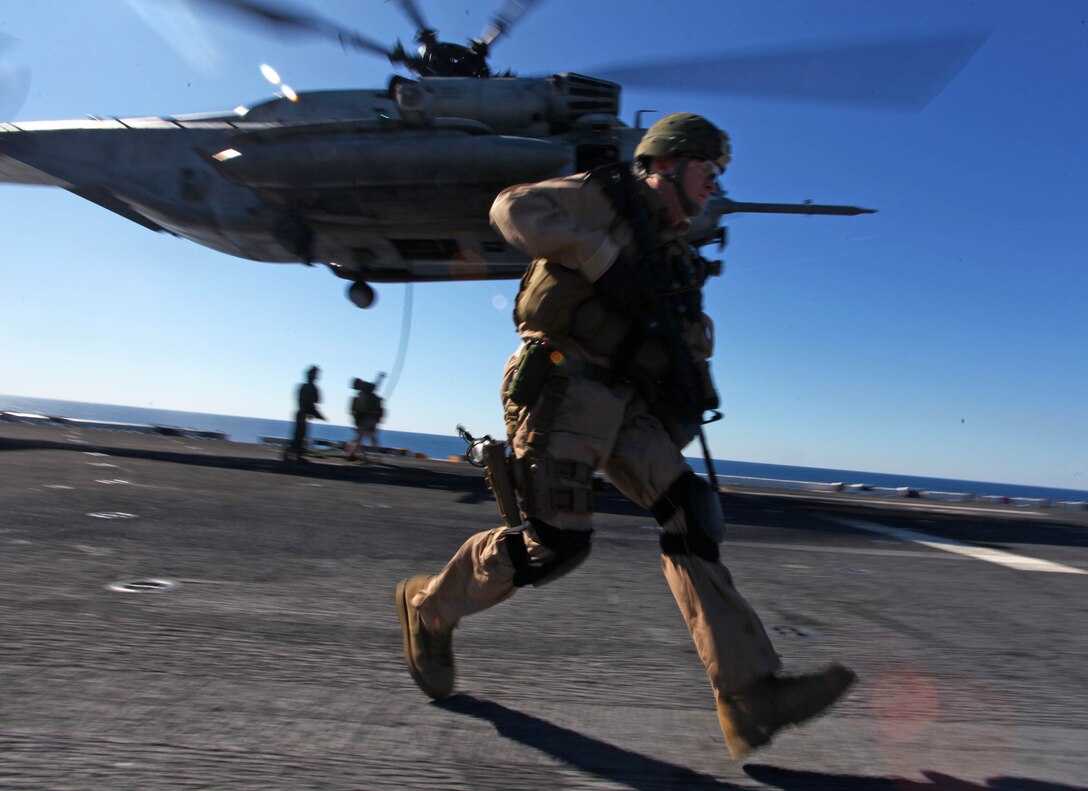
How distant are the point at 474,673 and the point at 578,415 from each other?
0.79m

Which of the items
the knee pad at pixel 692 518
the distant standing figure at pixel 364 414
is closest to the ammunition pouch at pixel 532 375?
the knee pad at pixel 692 518

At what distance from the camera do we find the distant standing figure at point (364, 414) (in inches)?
500

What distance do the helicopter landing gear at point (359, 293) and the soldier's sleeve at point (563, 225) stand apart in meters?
12.2

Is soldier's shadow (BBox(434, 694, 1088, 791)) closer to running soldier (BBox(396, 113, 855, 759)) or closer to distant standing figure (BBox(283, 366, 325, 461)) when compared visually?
running soldier (BBox(396, 113, 855, 759))

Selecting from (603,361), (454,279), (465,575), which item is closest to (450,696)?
(465,575)

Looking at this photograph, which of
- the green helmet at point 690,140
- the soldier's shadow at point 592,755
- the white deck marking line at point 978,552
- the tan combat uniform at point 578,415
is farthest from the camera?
the white deck marking line at point 978,552

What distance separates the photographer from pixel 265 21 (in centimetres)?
943

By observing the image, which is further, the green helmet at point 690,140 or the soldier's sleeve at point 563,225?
the green helmet at point 690,140

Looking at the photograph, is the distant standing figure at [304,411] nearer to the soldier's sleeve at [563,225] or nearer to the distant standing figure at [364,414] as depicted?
the distant standing figure at [364,414]

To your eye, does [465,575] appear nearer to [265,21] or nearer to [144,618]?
[144,618]

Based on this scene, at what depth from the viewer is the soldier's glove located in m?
1.77

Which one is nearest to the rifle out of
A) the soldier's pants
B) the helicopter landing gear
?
the soldier's pants

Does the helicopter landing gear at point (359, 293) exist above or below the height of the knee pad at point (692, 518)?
above

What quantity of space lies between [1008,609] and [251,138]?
37.3 ft
